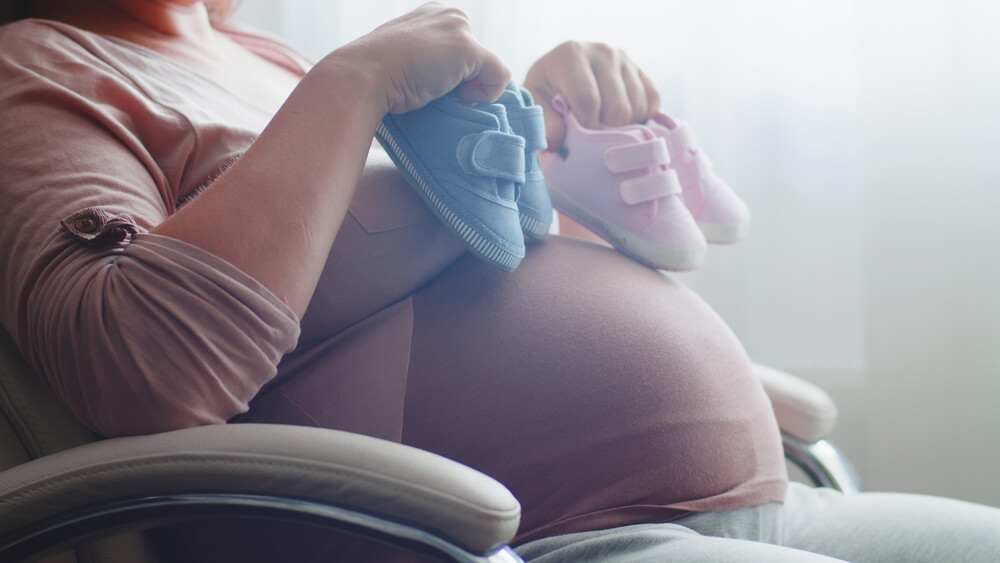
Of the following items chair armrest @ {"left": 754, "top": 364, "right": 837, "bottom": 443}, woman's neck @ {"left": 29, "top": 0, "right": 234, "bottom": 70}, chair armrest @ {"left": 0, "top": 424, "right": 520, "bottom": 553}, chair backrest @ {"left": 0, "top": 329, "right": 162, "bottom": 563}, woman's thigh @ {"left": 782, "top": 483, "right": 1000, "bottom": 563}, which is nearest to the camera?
chair armrest @ {"left": 0, "top": 424, "right": 520, "bottom": 553}

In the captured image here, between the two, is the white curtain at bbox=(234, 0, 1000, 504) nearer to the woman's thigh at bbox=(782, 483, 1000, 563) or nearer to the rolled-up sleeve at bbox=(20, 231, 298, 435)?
the woman's thigh at bbox=(782, 483, 1000, 563)

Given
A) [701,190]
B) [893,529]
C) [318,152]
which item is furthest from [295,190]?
[893,529]

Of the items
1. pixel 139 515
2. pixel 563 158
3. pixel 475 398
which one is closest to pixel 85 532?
pixel 139 515

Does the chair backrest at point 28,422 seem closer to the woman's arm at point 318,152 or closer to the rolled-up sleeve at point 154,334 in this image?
the rolled-up sleeve at point 154,334

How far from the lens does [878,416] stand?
1543mm

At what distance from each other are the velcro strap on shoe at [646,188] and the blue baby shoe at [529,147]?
0.10 m

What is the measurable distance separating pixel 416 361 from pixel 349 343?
0.20 ft

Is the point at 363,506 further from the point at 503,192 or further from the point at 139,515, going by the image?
the point at 503,192

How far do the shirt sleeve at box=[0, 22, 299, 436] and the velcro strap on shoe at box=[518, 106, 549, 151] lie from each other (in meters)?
0.32

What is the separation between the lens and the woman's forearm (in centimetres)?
55

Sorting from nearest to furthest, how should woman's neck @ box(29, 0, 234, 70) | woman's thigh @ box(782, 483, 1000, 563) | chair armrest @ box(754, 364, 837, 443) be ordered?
woman's thigh @ box(782, 483, 1000, 563)
woman's neck @ box(29, 0, 234, 70)
chair armrest @ box(754, 364, 837, 443)

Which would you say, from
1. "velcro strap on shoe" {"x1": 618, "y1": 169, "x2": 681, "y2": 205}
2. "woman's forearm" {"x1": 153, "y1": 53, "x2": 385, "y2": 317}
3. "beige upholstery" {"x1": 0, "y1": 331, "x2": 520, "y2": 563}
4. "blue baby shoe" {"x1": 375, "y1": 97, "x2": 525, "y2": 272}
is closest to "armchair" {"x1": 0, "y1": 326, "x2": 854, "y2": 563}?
"beige upholstery" {"x1": 0, "y1": 331, "x2": 520, "y2": 563}

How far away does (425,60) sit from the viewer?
2.11 ft

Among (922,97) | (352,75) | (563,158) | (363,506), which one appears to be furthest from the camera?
(922,97)
